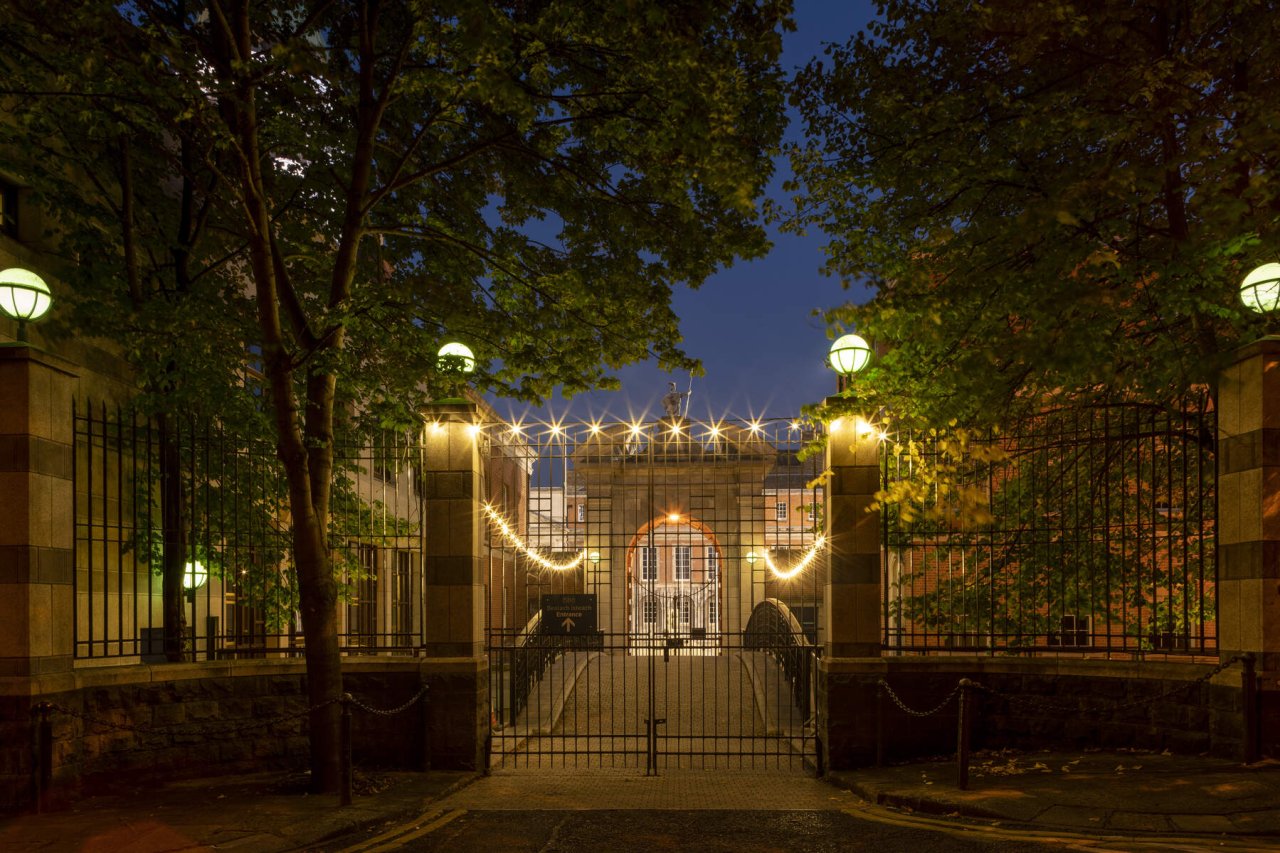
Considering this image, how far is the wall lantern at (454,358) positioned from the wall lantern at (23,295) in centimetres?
368

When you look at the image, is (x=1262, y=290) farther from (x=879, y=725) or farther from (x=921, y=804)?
(x=879, y=725)

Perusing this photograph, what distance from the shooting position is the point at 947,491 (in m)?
11.5

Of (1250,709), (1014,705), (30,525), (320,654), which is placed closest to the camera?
(1250,709)

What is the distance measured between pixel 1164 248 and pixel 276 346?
30.6ft

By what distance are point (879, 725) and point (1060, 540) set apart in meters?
2.93

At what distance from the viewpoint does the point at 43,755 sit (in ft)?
26.7

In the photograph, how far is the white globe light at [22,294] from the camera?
821cm

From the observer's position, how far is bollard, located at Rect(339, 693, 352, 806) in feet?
28.2

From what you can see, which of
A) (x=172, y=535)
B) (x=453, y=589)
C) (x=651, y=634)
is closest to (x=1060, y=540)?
(x=651, y=634)

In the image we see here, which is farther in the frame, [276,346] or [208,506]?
[208,506]

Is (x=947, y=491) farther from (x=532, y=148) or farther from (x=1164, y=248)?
(x=532, y=148)

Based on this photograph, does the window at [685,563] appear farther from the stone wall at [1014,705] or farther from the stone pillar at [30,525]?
the stone pillar at [30,525]

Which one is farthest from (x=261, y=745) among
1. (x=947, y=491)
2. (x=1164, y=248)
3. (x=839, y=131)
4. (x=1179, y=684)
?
(x=1164, y=248)

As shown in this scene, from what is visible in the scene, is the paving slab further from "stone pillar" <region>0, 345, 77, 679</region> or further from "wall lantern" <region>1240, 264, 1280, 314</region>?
"stone pillar" <region>0, 345, 77, 679</region>
